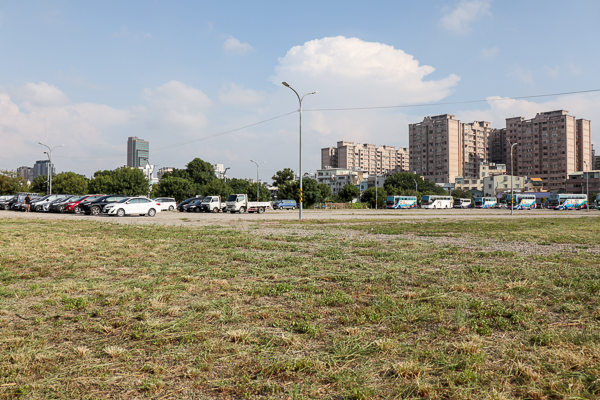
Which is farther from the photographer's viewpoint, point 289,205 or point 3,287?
point 289,205

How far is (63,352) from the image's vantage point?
3580 mm

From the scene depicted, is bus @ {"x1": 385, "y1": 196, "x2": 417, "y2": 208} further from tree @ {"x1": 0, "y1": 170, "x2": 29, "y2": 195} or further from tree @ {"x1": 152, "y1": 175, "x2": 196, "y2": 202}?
tree @ {"x1": 0, "y1": 170, "x2": 29, "y2": 195}

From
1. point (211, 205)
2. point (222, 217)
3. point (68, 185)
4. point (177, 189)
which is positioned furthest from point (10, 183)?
point (222, 217)

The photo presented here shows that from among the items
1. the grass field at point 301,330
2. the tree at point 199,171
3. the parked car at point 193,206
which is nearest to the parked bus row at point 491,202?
the tree at point 199,171

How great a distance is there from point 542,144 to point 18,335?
578ft

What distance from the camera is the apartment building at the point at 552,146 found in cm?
14438

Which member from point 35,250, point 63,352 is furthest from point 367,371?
point 35,250

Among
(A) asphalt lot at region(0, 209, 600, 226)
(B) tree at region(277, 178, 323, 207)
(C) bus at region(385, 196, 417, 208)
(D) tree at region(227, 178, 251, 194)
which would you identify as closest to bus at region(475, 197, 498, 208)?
(C) bus at region(385, 196, 417, 208)

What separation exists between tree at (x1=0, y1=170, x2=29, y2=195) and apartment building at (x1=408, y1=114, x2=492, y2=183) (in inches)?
5205

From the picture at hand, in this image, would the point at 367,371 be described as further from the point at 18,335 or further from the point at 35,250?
the point at 35,250

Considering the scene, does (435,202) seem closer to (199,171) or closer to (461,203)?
(461,203)

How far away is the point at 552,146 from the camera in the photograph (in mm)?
147000

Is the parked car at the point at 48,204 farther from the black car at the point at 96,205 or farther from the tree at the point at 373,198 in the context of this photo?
the tree at the point at 373,198

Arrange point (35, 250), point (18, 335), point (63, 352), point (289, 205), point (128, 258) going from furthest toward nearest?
point (289, 205)
point (35, 250)
point (128, 258)
point (18, 335)
point (63, 352)
